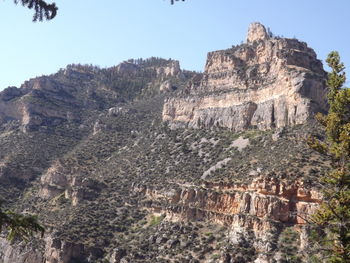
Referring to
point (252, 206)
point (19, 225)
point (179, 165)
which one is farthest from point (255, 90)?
point (19, 225)

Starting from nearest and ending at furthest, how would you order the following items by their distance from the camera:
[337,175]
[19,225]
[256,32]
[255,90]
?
[19,225] → [337,175] → [255,90] → [256,32]

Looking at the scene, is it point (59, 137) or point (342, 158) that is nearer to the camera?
point (342, 158)

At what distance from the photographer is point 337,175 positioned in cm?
1989

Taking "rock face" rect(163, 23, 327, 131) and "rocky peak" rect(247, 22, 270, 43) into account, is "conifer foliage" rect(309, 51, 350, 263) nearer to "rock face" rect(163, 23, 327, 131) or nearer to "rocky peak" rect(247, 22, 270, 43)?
"rock face" rect(163, 23, 327, 131)

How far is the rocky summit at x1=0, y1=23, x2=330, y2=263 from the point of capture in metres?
49.9

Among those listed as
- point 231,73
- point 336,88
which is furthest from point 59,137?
point 336,88

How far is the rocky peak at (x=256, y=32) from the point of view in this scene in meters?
114

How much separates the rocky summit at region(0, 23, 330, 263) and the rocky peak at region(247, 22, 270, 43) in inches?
21.7

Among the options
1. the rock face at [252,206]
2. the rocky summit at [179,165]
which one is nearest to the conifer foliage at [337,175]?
the rocky summit at [179,165]

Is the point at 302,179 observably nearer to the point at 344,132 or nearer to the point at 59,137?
the point at 344,132

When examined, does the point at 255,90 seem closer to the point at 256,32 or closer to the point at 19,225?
the point at 256,32

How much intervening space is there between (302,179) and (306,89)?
94.1 feet

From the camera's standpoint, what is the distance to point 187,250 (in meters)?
51.0

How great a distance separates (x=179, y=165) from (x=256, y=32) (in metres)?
56.1
